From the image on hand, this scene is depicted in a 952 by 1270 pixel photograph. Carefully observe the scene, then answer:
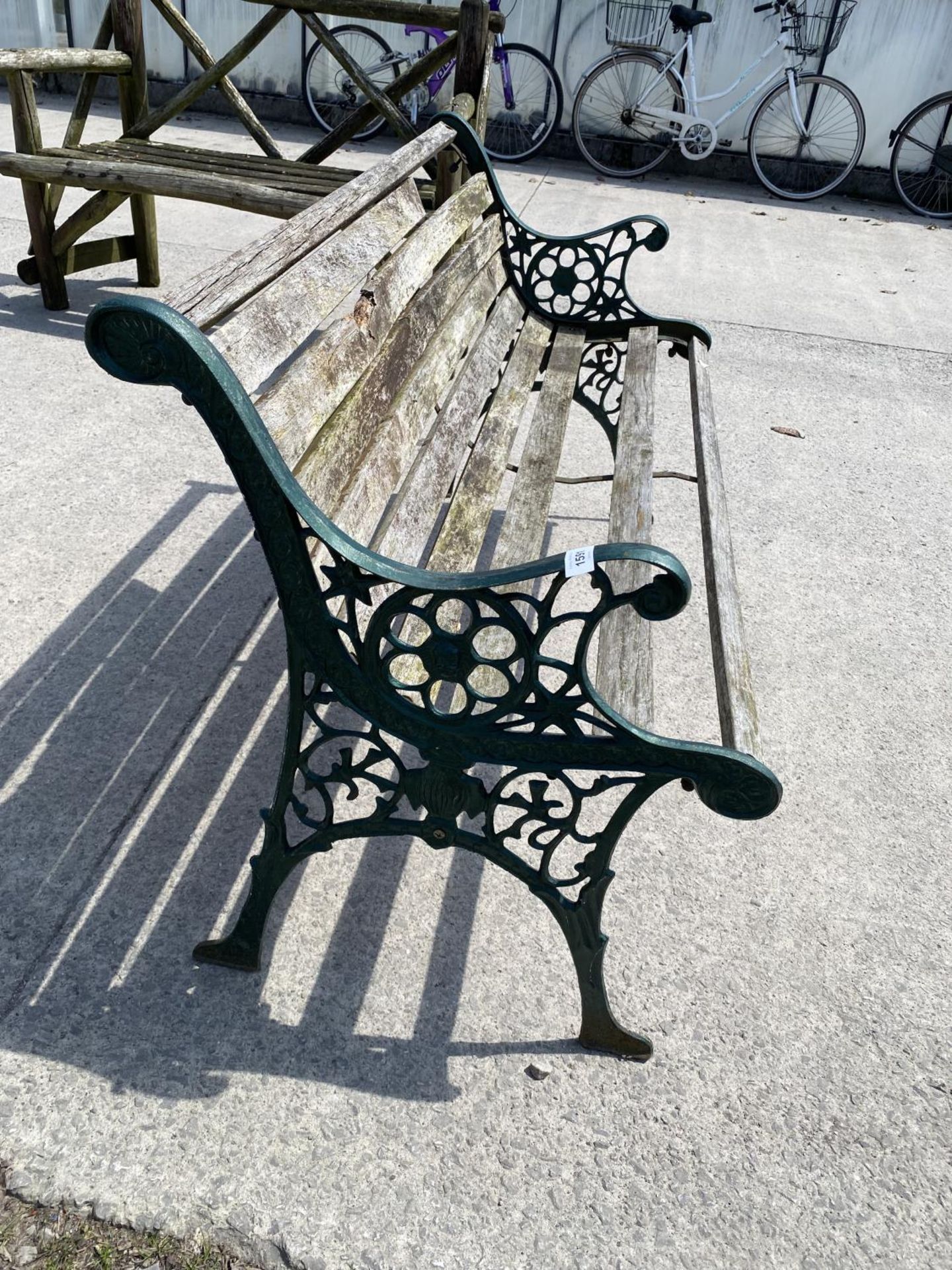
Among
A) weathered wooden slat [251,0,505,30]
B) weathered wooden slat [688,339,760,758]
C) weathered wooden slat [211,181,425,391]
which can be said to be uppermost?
weathered wooden slat [251,0,505,30]

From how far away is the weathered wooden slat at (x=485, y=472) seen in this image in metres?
2.30

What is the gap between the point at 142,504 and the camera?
3.64 meters

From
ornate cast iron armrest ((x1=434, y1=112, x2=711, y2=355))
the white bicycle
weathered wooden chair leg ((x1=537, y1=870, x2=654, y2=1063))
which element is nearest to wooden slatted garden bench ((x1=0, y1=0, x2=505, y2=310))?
ornate cast iron armrest ((x1=434, y1=112, x2=711, y2=355))

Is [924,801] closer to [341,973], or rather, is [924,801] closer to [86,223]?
[341,973]

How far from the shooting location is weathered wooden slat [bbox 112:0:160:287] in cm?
508

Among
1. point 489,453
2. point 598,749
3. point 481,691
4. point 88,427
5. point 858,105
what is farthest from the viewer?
point 858,105

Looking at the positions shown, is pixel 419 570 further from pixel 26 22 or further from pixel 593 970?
pixel 26 22

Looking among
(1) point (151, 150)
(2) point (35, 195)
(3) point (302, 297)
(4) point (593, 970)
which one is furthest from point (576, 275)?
(2) point (35, 195)

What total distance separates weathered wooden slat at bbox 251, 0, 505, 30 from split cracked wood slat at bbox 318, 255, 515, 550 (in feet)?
7.56

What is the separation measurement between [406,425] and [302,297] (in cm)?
45

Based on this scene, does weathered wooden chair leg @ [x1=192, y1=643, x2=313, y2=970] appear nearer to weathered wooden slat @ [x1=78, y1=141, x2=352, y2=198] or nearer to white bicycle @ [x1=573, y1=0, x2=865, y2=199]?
weathered wooden slat @ [x1=78, y1=141, x2=352, y2=198]

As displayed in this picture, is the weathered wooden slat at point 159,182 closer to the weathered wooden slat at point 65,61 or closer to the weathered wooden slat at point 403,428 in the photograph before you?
the weathered wooden slat at point 65,61

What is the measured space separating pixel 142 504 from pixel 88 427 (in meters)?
0.68

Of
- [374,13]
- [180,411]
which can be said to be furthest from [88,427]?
[374,13]
